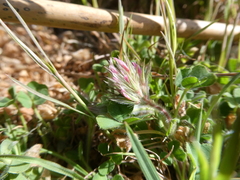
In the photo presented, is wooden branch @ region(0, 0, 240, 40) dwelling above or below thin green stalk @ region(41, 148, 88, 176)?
above

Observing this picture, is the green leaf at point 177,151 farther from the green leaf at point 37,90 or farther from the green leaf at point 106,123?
the green leaf at point 37,90

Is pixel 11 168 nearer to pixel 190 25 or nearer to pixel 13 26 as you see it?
pixel 190 25

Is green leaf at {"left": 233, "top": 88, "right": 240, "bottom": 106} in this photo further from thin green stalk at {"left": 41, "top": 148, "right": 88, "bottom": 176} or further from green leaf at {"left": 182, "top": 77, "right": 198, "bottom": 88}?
thin green stalk at {"left": 41, "top": 148, "right": 88, "bottom": 176}

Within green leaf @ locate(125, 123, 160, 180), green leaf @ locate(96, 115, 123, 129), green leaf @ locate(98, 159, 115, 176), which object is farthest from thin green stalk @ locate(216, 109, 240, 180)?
green leaf @ locate(98, 159, 115, 176)

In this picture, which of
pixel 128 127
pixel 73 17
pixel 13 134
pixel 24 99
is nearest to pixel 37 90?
pixel 24 99

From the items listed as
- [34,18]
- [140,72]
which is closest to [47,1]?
[34,18]

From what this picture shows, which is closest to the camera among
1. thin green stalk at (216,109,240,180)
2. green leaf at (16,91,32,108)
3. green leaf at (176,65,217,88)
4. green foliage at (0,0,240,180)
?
thin green stalk at (216,109,240,180)
